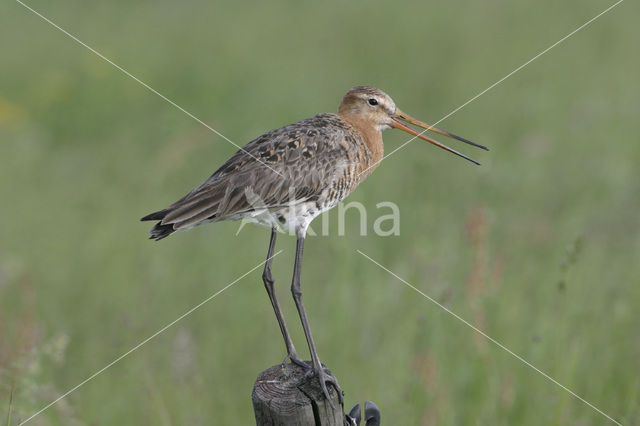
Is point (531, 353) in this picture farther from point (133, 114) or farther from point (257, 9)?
point (257, 9)

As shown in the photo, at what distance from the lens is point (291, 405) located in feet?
11.1

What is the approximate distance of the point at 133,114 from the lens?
12.0m

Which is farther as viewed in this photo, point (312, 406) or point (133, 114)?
point (133, 114)

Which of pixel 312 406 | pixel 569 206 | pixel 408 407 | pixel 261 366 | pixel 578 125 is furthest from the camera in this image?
pixel 578 125

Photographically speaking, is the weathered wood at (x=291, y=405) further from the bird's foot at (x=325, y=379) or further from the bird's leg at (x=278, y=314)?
Answer: the bird's leg at (x=278, y=314)

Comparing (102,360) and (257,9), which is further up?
(257,9)

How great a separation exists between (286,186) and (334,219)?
13.6 ft

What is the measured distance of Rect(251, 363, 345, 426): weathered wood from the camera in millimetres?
3359

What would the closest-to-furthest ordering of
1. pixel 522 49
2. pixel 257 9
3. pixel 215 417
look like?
pixel 215 417
pixel 522 49
pixel 257 9

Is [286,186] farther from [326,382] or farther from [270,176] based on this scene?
[326,382]

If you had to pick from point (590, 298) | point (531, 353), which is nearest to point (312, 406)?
point (531, 353)

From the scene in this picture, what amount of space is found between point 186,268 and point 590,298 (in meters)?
3.96

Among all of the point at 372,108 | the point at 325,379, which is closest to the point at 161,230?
the point at 325,379

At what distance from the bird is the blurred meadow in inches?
38.1
